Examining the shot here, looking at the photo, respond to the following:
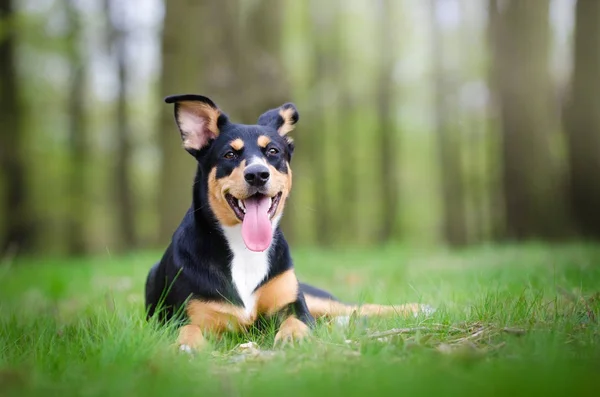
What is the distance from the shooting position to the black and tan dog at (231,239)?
4.64 meters

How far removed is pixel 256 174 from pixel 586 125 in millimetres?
10732

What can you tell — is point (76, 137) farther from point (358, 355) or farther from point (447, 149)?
point (358, 355)

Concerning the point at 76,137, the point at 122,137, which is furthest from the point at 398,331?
the point at 76,137

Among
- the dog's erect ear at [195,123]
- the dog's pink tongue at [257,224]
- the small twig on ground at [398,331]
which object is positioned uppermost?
the dog's erect ear at [195,123]

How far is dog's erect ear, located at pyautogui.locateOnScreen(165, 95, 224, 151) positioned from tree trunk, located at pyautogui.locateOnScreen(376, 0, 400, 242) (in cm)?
2002

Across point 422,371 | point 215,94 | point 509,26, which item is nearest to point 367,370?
point 422,371

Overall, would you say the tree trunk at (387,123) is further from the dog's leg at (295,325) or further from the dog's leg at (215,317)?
the dog's leg at (215,317)

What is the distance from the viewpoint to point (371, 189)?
30.6m

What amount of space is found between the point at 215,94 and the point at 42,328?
782cm

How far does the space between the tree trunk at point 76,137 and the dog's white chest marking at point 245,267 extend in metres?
16.3

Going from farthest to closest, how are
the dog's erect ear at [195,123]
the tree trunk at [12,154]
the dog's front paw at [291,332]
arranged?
the tree trunk at [12,154] → the dog's erect ear at [195,123] → the dog's front paw at [291,332]

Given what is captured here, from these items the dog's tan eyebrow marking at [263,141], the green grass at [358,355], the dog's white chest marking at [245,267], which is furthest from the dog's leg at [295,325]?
the dog's tan eyebrow marking at [263,141]

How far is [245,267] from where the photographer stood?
4.84 m

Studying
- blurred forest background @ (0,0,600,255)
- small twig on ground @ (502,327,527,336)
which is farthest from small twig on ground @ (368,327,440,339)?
blurred forest background @ (0,0,600,255)
